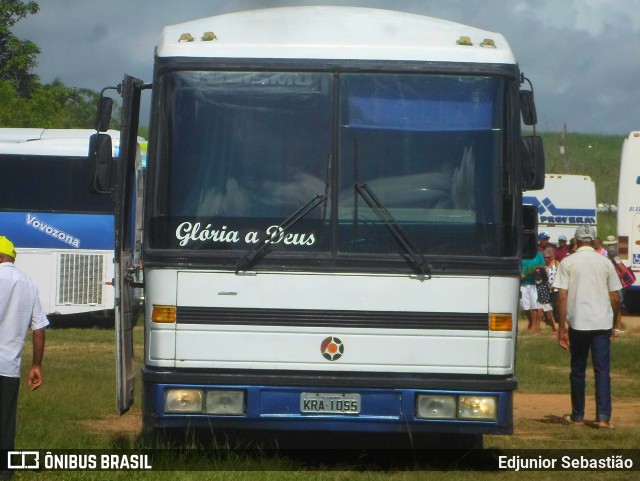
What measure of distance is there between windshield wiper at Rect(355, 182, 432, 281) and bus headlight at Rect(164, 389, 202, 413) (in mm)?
1629

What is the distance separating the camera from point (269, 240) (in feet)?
26.3

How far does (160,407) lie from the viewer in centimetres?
803

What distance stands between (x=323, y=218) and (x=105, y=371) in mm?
8235

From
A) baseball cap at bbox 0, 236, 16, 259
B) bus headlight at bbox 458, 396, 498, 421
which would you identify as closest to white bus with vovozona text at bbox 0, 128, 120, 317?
baseball cap at bbox 0, 236, 16, 259

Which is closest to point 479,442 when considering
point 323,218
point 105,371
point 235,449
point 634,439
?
point 634,439

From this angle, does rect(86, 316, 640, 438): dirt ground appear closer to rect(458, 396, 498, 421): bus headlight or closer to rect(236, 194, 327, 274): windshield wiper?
rect(458, 396, 498, 421): bus headlight

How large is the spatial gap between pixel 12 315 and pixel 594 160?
237ft

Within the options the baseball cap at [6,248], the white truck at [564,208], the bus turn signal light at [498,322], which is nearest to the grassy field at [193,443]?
the bus turn signal light at [498,322]

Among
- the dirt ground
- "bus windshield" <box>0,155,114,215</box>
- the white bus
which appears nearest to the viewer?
the dirt ground

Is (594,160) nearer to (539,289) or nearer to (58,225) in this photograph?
(539,289)

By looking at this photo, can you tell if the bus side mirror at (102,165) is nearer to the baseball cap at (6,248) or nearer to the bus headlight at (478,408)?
the baseball cap at (6,248)

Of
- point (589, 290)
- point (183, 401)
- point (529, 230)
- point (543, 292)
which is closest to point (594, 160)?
point (543, 292)

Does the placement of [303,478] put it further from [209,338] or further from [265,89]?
[265,89]

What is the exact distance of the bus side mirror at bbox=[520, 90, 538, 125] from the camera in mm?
8359
